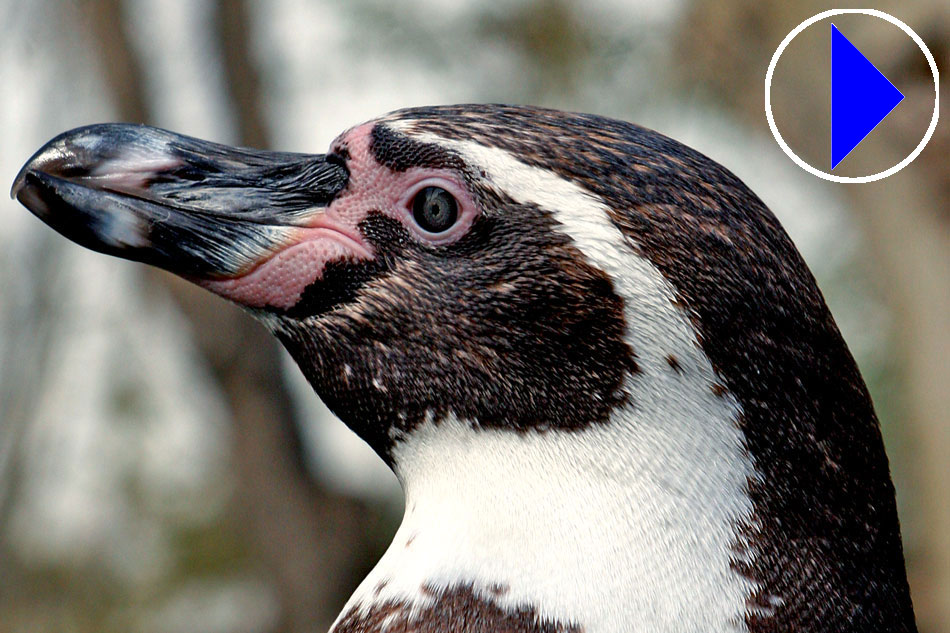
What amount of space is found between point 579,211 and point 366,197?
12.9 inches

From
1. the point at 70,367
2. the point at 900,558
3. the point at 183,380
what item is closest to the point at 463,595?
the point at 900,558

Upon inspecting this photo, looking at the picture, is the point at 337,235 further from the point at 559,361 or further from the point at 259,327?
the point at 259,327

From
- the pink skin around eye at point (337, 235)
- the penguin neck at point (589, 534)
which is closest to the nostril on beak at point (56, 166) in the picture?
the pink skin around eye at point (337, 235)

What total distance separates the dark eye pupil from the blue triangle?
10.7ft

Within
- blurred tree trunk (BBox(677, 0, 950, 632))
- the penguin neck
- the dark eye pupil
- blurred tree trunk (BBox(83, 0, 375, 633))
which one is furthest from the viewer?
blurred tree trunk (BBox(83, 0, 375, 633))

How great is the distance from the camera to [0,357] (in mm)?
4098

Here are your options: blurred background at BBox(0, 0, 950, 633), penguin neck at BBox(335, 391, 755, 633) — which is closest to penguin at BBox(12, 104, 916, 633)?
penguin neck at BBox(335, 391, 755, 633)

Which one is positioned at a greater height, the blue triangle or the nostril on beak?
the blue triangle

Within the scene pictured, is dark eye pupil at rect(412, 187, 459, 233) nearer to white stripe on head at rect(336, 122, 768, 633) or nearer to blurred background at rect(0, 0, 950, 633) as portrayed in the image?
white stripe on head at rect(336, 122, 768, 633)

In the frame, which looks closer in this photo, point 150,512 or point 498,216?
point 498,216

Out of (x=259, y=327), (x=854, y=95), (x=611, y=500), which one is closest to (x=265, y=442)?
(x=259, y=327)

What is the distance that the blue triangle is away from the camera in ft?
14.4

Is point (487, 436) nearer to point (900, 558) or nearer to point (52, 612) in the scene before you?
point (900, 558)

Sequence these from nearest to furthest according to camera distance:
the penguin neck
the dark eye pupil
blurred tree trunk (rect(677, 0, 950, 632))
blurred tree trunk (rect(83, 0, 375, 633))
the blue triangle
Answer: the penguin neck < the dark eye pupil < the blue triangle < blurred tree trunk (rect(677, 0, 950, 632)) < blurred tree trunk (rect(83, 0, 375, 633))
